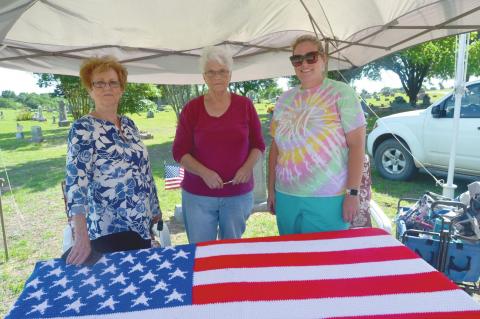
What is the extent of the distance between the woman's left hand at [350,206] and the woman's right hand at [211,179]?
832 mm

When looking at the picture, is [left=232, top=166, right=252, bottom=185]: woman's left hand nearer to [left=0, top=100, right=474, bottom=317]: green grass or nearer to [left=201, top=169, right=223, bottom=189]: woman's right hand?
[left=201, top=169, right=223, bottom=189]: woman's right hand

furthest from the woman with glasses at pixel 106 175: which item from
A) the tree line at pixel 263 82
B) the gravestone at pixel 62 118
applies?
the gravestone at pixel 62 118

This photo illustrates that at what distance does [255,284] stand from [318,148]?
97 centimetres

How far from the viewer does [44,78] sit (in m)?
15.1

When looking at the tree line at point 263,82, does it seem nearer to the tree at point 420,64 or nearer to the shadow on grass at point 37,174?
the tree at point 420,64

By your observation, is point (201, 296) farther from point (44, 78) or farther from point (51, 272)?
point (44, 78)

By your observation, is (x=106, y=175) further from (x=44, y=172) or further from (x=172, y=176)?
(x=44, y=172)

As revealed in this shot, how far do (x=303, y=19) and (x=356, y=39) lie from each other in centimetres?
70

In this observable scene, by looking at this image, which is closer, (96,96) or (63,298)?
(63,298)

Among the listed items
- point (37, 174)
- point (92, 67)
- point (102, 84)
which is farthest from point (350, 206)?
point (37, 174)

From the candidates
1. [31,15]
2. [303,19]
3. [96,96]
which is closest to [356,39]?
[303,19]

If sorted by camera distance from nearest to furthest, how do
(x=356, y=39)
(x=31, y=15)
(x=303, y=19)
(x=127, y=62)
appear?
1. (x=31, y=15)
2. (x=303, y=19)
3. (x=356, y=39)
4. (x=127, y=62)

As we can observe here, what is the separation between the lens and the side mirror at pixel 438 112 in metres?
6.27

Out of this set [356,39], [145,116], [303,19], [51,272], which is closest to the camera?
[51,272]
